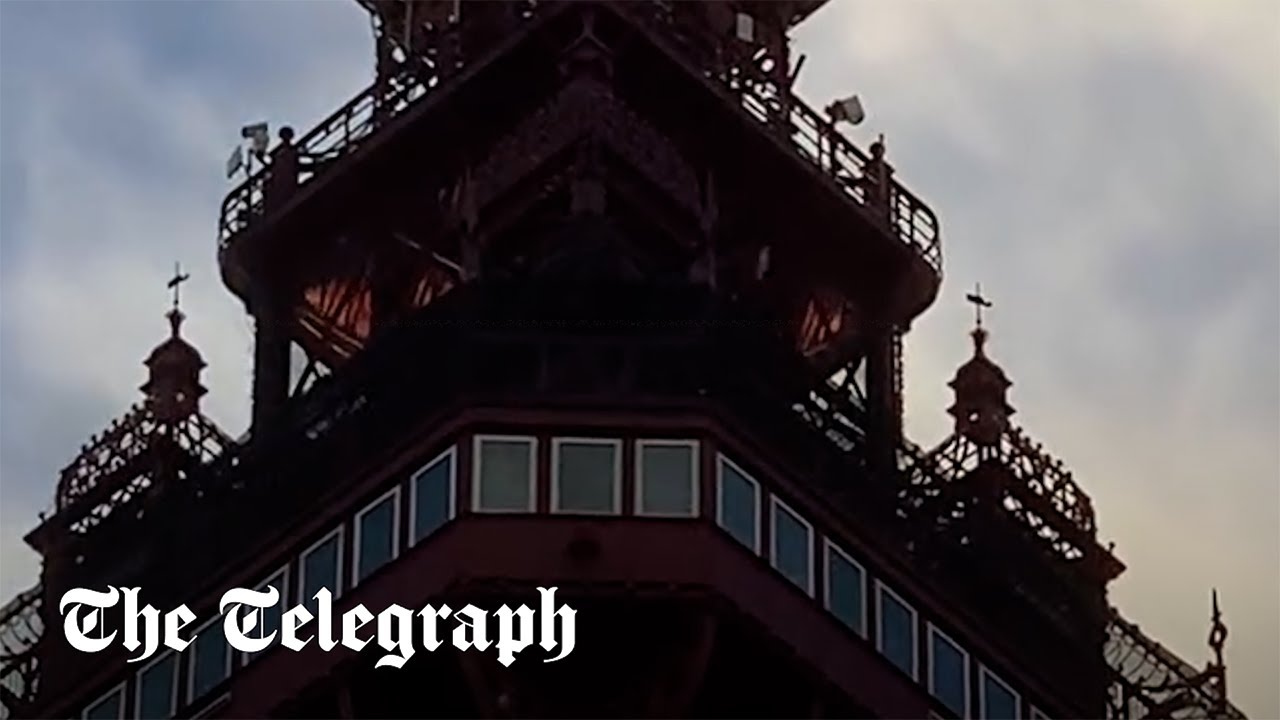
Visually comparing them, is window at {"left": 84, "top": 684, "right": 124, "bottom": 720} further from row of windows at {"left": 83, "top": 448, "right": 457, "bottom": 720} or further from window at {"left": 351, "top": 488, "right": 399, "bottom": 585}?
window at {"left": 351, "top": 488, "right": 399, "bottom": 585}

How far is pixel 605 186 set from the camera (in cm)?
7338

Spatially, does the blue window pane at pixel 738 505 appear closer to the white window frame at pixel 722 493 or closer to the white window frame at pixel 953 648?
the white window frame at pixel 722 493

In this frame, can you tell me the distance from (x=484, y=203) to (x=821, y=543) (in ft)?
30.8

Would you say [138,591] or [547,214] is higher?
[547,214]

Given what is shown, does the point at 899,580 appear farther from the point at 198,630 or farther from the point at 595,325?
the point at 198,630

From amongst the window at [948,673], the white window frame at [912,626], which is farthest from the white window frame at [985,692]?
the white window frame at [912,626]

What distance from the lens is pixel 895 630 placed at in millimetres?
69312

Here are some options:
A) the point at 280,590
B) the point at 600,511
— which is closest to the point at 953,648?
the point at 600,511

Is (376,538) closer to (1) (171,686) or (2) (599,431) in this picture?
(2) (599,431)

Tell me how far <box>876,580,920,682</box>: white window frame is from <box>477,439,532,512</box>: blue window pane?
606 centimetres

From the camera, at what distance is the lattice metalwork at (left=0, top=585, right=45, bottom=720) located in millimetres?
76312

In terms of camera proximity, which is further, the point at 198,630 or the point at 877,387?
the point at 877,387

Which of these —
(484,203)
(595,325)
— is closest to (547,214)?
(484,203)

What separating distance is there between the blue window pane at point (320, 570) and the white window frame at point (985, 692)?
1050 centimetres
